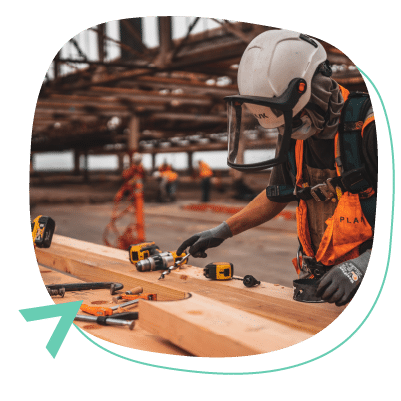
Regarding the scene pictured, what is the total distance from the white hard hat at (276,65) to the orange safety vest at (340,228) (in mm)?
244

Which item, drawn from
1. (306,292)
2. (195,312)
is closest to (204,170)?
(306,292)

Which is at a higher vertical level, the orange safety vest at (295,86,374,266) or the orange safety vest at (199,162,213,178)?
the orange safety vest at (295,86,374,266)

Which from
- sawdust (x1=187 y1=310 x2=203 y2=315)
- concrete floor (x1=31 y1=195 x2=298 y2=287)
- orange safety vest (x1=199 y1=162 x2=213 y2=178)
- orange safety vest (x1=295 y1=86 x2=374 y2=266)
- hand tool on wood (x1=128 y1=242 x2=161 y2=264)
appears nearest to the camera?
sawdust (x1=187 y1=310 x2=203 y2=315)

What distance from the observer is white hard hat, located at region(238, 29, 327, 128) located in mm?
1616

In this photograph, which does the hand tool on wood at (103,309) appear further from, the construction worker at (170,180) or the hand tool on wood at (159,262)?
the construction worker at (170,180)

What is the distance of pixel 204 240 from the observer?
2193 millimetres

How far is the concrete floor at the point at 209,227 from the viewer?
5328 mm

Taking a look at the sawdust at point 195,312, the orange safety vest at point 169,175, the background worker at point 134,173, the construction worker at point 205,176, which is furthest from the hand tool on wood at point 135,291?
the orange safety vest at point 169,175

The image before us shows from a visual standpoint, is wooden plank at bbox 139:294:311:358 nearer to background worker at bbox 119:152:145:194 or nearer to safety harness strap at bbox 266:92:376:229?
safety harness strap at bbox 266:92:376:229

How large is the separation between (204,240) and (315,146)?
66 centimetres

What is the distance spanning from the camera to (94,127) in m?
13.7

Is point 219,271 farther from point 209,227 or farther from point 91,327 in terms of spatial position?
point 209,227

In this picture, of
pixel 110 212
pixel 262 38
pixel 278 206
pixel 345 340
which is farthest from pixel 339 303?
pixel 110 212

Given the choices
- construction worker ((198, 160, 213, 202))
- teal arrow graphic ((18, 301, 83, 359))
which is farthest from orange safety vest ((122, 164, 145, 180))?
construction worker ((198, 160, 213, 202))
